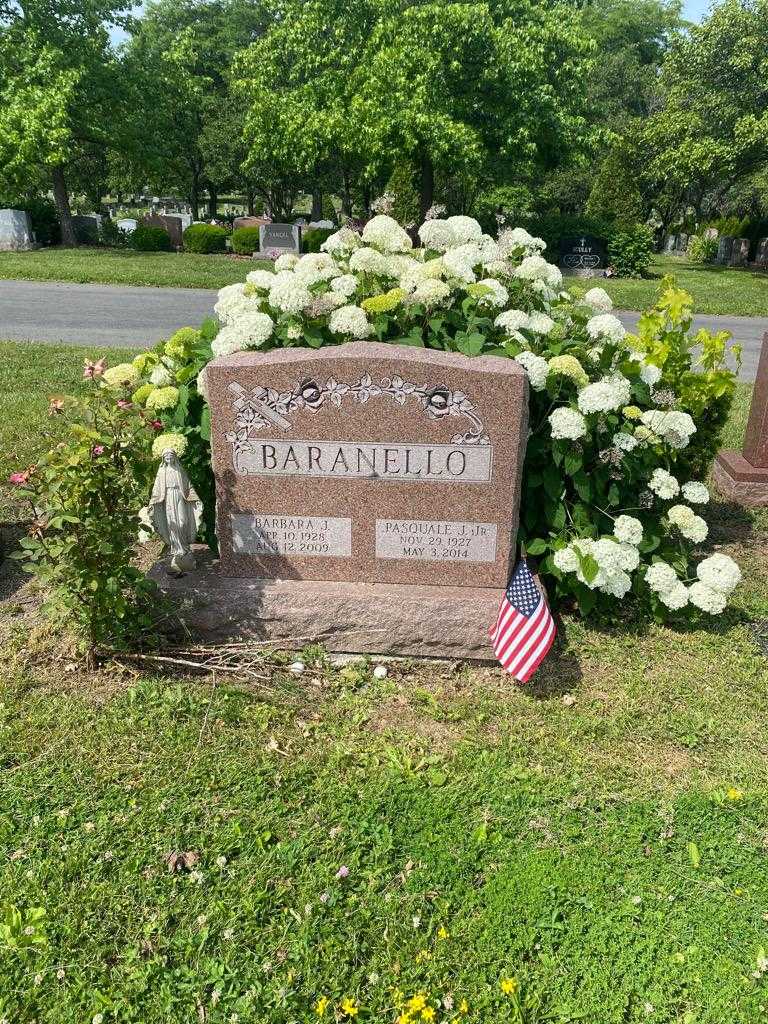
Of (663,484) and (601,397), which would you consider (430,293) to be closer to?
(601,397)

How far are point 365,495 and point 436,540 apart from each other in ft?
1.45

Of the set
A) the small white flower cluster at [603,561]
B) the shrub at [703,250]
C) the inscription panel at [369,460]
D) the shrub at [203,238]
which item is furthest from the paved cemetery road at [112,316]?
the shrub at [703,250]

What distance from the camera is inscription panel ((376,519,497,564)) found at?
4129mm

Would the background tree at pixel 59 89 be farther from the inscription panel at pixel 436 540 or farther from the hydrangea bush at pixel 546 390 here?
the inscription panel at pixel 436 540

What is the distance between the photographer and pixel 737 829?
10.2ft

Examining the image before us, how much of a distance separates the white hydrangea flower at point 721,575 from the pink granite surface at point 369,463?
1103 mm

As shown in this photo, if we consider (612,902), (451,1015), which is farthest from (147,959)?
(612,902)

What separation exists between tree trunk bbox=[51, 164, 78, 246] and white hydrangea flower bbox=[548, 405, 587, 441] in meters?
26.1

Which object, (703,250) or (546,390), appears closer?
(546,390)

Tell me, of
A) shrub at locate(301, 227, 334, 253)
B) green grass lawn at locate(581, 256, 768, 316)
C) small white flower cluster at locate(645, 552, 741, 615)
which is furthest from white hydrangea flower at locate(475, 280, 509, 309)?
shrub at locate(301, 227, 334, 253)

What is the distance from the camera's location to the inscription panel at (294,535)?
420cm

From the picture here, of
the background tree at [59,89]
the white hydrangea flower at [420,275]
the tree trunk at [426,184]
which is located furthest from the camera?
the tree trunk at [426,184]

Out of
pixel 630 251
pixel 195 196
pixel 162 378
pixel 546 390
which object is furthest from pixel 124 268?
pixel 195 196

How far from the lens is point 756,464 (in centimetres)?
639
